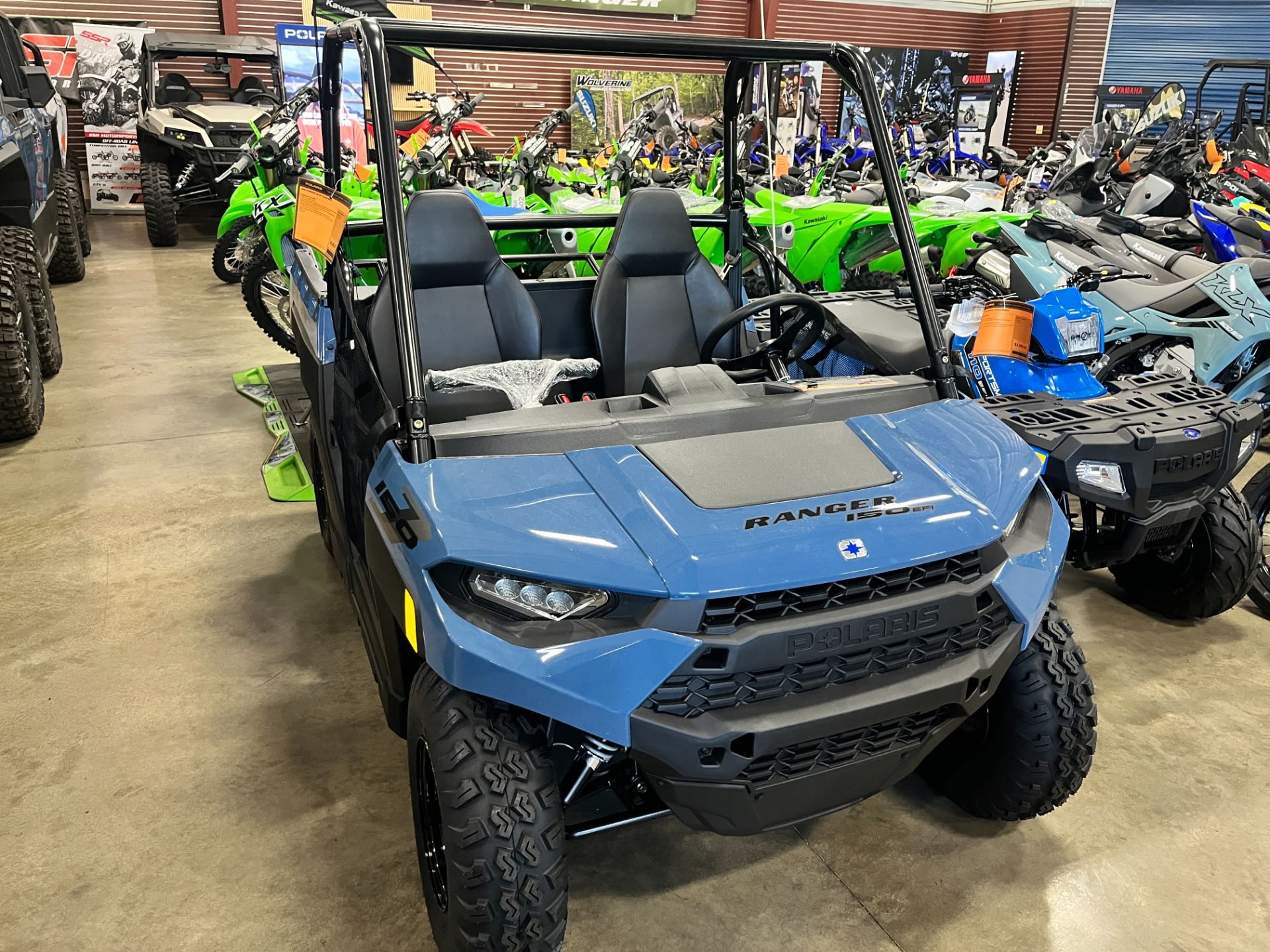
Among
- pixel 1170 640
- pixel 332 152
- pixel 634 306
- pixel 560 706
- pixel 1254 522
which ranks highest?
pixel 332 152

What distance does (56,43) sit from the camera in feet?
33.6

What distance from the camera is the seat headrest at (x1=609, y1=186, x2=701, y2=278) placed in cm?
273

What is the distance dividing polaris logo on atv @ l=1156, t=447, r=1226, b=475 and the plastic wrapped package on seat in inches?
55.9

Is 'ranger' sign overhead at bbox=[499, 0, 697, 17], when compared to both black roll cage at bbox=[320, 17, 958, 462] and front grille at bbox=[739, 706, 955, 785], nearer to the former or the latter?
black roll cage at bbox=[320, 17, 958, 462]

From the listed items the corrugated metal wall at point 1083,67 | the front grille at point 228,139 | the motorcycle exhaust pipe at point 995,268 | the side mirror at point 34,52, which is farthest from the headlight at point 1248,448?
the corrugated metal wall at point 1083,67

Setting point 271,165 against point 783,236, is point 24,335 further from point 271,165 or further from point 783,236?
point 783,236

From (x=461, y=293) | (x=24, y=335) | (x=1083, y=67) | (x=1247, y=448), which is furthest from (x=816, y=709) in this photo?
(x=1083, y=67)

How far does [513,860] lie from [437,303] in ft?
5.02

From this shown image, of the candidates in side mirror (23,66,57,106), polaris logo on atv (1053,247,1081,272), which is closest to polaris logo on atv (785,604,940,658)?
polaris logo on atv (1053,247,1081,272)

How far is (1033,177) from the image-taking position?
7809 millimetres

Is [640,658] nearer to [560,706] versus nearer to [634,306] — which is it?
[560,706]

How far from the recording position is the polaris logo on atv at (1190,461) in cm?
245

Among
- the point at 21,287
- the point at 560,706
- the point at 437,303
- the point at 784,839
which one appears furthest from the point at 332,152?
the point at 21,287

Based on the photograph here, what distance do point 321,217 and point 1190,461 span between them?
2164 millimetres
